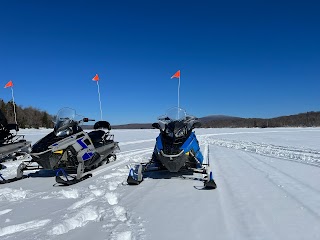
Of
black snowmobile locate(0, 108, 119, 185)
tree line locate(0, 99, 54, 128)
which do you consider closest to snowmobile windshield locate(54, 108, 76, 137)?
black snowmobile locate(0, 108, 119, 185)

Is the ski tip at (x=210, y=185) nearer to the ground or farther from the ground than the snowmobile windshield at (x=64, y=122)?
nearer to the ground

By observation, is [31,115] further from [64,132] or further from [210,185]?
[210,185]

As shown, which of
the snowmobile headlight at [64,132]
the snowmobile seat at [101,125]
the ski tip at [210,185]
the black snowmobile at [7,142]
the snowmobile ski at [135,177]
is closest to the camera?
the ski tip at [210,185]

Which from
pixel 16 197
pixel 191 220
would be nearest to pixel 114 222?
pixel 191 220

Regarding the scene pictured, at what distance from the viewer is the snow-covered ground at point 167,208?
3807mm

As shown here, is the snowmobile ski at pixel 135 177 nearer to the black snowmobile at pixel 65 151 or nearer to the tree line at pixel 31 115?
the black snowmobile at pixel 65 151

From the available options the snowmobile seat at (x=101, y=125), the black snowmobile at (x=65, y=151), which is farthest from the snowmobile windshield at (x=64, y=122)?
the snowmobile seat at (x=101, y=125)

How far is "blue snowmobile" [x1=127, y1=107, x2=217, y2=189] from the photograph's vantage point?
22.4ft

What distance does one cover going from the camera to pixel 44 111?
84.6m

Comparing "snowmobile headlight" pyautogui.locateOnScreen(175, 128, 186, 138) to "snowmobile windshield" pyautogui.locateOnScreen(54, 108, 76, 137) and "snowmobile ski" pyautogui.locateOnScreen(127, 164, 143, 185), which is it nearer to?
"snowmobile ski" pyautogui.locateOnScreen(127, 164, 143, 185)

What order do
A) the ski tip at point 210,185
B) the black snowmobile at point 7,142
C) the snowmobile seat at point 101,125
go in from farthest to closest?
the snowmobile seat at point 101,125 < the black snowmobile at point 7,142 < the ski tip at point 210,185

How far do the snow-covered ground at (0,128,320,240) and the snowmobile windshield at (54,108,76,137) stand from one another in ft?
3.80

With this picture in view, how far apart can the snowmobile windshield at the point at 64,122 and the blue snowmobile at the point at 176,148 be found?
2008 millimetres

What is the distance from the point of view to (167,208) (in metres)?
4.90
